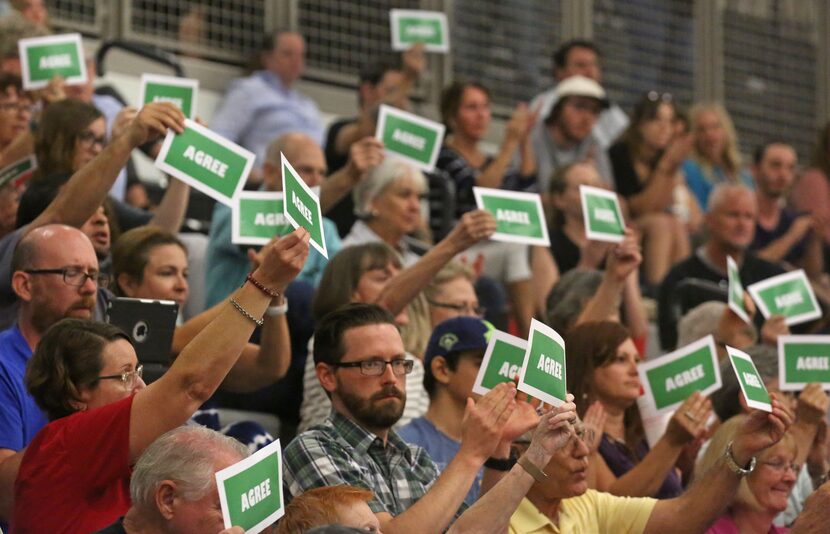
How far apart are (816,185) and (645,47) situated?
234 centimetres

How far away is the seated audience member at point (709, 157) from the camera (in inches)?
460

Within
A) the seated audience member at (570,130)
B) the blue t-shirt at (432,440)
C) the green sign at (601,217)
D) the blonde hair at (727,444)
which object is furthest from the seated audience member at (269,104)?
the blonde hair at (727,444)

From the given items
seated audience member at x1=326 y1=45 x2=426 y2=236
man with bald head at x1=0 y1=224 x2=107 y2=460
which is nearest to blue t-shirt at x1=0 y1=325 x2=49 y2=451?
man with bald head at x1=0 y1=224 x2=107 y2=460

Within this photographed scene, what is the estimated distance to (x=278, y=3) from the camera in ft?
36.1

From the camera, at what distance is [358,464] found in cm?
493

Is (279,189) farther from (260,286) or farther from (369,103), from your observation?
(260,286)

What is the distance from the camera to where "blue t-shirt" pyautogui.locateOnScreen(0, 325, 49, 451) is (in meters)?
4.77

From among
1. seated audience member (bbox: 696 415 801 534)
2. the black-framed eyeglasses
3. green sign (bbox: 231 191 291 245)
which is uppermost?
green sign (bbox: 231 191 291 245)

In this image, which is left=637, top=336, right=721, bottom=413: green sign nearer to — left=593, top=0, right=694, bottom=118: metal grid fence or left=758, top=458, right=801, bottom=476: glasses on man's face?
left=758, top=458, right=801, bottom=476: glasses on man's face

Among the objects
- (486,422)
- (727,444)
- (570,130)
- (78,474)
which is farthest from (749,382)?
(570,130)

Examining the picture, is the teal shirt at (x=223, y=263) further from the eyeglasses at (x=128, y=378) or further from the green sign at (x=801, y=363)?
the eyeglasses at (x=128, y=378)

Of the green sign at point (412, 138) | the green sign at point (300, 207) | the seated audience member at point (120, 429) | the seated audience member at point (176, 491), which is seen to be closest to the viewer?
the seated audience member at point (176, 491)

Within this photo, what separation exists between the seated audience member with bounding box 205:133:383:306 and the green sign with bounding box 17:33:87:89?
33.9 inches

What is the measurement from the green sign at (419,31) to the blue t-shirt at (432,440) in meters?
3.87
